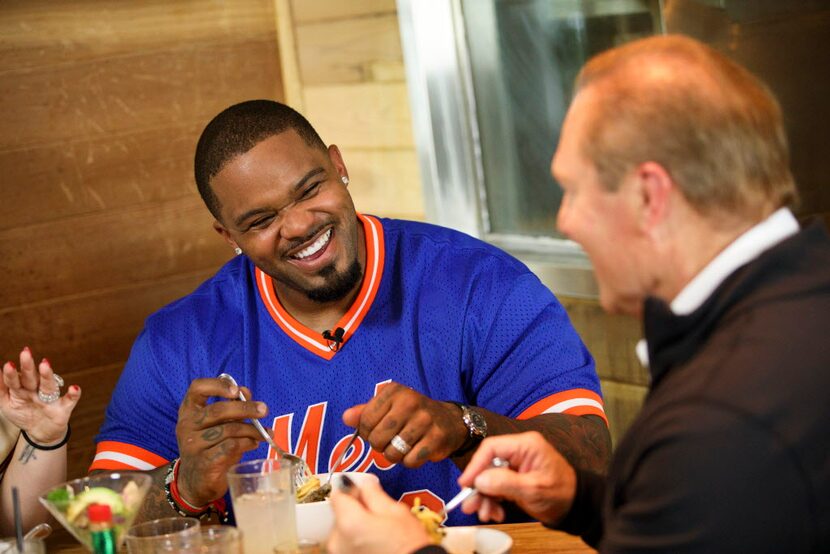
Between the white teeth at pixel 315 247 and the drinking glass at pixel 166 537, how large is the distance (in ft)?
2.51

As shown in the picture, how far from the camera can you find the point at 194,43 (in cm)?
338

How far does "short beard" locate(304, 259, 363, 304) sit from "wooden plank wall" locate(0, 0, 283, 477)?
3.98 ft

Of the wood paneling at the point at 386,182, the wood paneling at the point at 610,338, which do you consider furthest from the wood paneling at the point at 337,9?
the wood paneling at the point at 610,338

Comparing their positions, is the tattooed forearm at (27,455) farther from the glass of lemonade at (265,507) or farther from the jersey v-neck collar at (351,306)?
the glass of lemonade at (265,507)

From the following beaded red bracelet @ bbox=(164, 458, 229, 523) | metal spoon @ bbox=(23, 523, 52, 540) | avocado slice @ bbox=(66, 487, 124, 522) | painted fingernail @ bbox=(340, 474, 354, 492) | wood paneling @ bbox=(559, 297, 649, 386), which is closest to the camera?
painted fingernail @ bbox=(340, 474, 354, 492)

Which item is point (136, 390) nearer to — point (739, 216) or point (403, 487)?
point (403, 487)

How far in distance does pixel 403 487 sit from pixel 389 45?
166 cm

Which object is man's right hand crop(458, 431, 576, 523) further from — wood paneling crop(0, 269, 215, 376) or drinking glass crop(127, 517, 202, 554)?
wood paneling crop(0, 269, 215, 376)

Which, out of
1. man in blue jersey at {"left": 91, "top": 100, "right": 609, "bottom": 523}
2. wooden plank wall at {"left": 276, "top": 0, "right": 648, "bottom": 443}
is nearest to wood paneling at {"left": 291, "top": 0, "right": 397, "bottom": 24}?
wooden plank wall at {"left": 276, "top": 0, "right": 648, "bottom": 443}

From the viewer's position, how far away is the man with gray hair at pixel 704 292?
106 cm

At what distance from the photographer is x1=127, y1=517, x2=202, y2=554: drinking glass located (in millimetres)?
1480

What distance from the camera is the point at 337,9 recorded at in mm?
3479

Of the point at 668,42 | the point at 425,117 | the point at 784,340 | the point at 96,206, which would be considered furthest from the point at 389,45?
the point at 784,340

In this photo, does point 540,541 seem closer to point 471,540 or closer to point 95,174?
point 471,540
